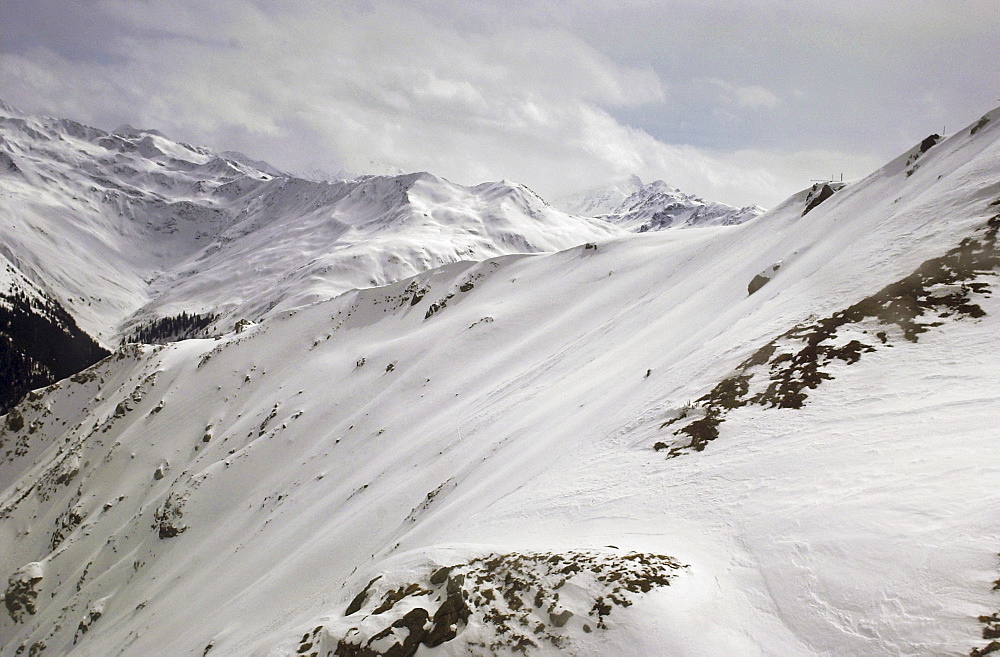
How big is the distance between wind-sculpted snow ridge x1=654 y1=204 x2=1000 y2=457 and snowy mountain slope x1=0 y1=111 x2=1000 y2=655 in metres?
0.10

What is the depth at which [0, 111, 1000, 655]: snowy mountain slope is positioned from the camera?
Result: 25.2 feet

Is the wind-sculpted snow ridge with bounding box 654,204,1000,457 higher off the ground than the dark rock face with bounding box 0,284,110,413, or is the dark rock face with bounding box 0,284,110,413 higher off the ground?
the dark rock face with bounding box 0,284,110,413

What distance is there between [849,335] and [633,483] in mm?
8388

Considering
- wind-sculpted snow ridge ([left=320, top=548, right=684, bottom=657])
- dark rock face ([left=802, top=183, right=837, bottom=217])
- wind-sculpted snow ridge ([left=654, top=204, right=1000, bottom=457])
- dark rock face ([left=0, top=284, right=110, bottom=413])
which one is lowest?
dark rock face ([left=802, top=183, right=837, bottom=217])

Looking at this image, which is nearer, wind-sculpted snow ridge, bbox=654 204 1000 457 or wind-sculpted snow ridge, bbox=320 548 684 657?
wind-sculpted snow ridge, bbox=320 548 684 657

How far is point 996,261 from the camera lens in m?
14.4

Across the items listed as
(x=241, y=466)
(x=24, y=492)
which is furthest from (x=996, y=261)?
(x=24, y=492)

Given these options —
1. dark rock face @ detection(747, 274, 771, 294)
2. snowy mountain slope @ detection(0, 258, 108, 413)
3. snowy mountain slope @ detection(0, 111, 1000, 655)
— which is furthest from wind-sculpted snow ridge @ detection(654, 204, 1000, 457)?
snowy mountain slope @ detection(0, 258, 108, 413)

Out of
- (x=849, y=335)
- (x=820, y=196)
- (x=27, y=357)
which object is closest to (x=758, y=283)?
(x=849, y=335)

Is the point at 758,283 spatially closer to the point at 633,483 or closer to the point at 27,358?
the point at 633,483

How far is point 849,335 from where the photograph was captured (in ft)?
47.4

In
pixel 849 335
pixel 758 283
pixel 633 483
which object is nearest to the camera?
pixel 633 483

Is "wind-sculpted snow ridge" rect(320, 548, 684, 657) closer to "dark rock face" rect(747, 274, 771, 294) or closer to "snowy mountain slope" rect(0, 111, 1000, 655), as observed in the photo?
"snowy mountain slope" rect(0, 111, 1000, 655)

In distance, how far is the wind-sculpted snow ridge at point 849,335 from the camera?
1345 cm
